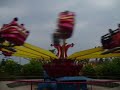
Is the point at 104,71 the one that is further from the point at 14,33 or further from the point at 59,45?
the point at 14,33

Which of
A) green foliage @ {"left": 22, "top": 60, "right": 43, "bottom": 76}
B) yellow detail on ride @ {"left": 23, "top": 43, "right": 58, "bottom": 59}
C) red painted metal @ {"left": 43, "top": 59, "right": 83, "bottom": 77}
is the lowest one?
red painted metal @ {"left": 43, "top": 59, "right": 83, "bottom": 77}

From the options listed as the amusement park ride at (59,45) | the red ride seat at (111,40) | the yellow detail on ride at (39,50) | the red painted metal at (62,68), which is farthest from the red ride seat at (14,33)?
the red painted metal at (62,68)

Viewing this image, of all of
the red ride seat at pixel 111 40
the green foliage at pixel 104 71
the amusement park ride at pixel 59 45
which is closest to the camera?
the amusement park ride at pixel 59 45

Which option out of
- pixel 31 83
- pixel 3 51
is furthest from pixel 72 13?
pixel 3 51

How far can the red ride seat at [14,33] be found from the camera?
310 inches

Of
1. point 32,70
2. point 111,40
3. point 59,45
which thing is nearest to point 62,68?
point 59,45

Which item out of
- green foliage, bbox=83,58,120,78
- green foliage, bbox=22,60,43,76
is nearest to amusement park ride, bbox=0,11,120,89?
green foliage, bbox=22,60,43,76

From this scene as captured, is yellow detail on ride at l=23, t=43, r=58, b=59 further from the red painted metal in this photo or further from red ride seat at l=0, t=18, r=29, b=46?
red ride seat at l=0, t=18, r=29, b=46

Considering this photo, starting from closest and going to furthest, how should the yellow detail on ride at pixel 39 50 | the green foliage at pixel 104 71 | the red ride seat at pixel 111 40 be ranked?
the red ride seat at pixel 111 40
the yellow detail on ride at pixel 39 50
the green foliage at pixel 104 71

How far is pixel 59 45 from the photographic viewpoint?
30.5 ft

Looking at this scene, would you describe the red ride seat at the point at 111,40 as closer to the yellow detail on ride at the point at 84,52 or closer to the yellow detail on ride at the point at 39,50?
the yellow detail on ride at the point at 84,52

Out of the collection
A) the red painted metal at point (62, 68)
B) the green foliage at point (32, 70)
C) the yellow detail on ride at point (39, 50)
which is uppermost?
the yellow detail on ride at point (39, 50)

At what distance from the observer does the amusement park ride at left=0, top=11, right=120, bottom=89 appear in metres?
6.93

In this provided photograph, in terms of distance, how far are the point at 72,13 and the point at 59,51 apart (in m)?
5.19
